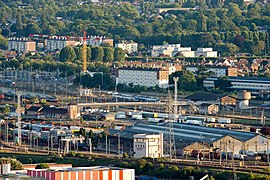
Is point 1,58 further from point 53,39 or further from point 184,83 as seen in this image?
point 184,83

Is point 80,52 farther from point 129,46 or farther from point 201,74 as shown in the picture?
point 201,74

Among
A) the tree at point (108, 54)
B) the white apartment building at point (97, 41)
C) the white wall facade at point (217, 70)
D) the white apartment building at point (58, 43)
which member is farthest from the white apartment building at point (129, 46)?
the white wall facade at point (217, 70)

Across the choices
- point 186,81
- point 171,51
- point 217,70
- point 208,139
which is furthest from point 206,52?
point 208,139

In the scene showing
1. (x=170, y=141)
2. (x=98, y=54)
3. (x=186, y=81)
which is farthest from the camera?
(x=98, y=54)

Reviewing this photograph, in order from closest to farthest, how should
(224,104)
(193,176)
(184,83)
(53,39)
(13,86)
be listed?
(193,176)
(224,104)
(184,83)
(13,86)
(53,39)

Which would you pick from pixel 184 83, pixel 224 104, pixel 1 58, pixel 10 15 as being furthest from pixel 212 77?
Result: pixel 10 15

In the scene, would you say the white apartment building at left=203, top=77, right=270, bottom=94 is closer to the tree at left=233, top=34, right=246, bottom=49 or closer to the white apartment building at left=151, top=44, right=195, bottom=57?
the white apartment building at left=151, top=44, right=195, bottom=57
